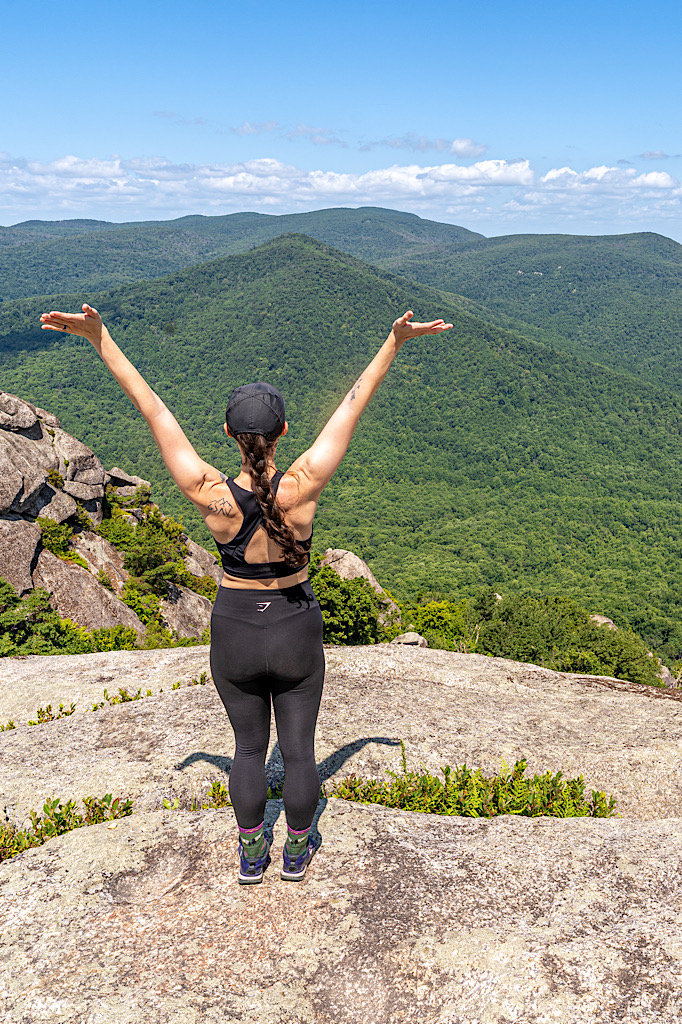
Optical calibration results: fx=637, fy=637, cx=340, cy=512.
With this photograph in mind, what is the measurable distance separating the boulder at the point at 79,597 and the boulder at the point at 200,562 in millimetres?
9683

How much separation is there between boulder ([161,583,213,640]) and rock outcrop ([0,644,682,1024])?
2076 centimetres

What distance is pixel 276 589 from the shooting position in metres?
4.87

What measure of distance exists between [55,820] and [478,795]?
15.4 feet

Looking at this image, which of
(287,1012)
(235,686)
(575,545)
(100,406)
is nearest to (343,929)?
(287,1012)

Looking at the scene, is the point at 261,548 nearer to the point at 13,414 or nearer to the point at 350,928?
the point at 350,928

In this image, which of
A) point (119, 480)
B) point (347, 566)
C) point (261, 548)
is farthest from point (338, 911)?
point (119, 480)

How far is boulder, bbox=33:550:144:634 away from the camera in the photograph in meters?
24.5

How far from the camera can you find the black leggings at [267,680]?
4.84 m

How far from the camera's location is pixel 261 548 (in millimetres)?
4770

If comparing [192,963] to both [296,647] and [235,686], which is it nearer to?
[235,686]

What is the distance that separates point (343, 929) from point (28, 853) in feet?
10.5

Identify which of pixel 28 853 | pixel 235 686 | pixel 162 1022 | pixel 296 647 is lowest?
pixel 28 853

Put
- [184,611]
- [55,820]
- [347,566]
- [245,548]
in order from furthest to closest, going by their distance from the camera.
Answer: [347,566]
[184,611]
[55,820]
[245,548]

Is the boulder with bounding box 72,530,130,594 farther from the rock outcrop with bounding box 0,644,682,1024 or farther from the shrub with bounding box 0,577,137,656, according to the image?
the rock outcrop with bounding box 0,644,682,1024
